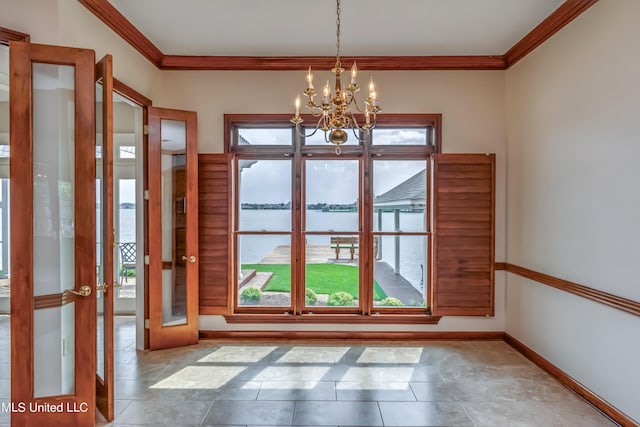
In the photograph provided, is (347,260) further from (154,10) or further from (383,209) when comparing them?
(154,10)

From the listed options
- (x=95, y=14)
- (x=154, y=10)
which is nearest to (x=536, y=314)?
(x=154, y=10)

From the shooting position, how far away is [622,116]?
250cm

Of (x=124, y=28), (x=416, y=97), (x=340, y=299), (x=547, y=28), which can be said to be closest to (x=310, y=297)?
(x=340, y=299)

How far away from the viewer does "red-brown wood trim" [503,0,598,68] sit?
288cm

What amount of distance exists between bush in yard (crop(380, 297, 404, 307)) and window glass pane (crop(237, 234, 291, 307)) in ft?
3.56

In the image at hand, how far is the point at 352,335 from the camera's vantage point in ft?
13.3

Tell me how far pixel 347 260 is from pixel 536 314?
1.94 m

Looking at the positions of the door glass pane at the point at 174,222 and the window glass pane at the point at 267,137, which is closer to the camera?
the door glass pane at the point at 174,222

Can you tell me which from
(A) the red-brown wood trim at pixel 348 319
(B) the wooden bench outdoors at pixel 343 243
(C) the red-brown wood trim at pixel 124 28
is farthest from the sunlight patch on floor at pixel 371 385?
(C) the red-brown wood trim at pixel 124 28

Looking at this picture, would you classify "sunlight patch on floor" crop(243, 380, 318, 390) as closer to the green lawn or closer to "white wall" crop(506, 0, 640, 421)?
the green lawn

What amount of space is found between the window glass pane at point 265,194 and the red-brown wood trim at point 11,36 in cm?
213

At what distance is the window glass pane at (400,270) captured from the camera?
4160 millimetres

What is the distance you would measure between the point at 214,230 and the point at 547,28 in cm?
377

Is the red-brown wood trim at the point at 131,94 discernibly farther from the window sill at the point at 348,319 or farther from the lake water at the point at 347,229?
the window sill at the point at 348,319
